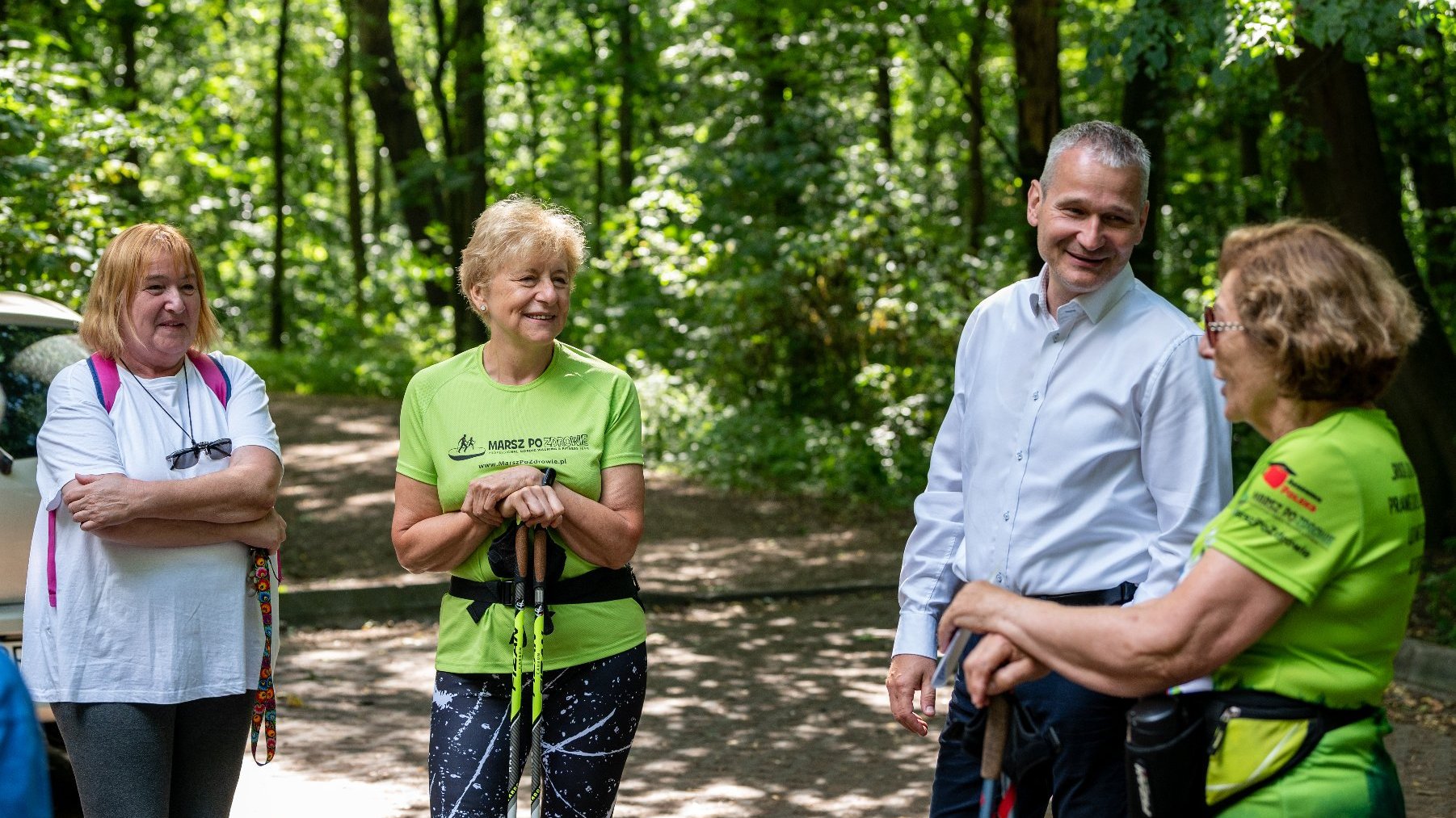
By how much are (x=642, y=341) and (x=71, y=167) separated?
918 centimetres

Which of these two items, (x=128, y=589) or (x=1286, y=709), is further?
(x=128, y=589)

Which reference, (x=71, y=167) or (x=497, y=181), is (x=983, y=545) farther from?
(x=497, y=181)

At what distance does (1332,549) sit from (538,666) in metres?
1.88

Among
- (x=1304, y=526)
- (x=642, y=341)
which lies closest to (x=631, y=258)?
(x=642, y=341)

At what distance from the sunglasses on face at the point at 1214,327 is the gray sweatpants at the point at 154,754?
2498 mm

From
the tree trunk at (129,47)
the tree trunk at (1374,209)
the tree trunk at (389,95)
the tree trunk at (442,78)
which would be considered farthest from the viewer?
the tree trunk at (389,95)

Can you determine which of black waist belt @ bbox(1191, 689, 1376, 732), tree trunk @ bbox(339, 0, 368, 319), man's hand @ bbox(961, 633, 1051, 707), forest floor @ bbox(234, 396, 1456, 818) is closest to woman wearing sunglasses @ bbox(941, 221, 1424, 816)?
black waist belt @ bbox(1191, 689, 1376, 732)

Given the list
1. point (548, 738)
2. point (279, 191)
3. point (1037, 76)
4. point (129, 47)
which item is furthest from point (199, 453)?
point (279, 191)

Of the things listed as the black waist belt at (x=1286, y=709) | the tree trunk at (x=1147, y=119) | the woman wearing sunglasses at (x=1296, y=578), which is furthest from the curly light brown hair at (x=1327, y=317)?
the tree trunk at (x=1147, y=119)

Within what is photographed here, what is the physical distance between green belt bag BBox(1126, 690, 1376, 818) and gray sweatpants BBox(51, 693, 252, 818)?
228 cm

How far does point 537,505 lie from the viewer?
3.36 meters

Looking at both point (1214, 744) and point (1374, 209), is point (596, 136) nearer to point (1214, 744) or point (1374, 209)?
point (1374, 209)

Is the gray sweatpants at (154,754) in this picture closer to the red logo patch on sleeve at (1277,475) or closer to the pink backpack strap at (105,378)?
Answer: the pink backpack strap at (105,378)

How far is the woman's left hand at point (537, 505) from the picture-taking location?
336cm
